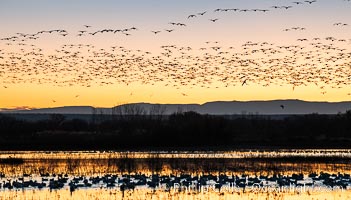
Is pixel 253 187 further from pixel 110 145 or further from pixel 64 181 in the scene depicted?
pixel 110 145

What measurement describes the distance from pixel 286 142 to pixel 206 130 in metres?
8.23

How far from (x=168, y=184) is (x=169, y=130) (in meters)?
40.9

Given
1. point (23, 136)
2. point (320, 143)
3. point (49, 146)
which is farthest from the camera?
point (23, 136)

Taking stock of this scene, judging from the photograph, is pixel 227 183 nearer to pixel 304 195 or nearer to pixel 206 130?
pixel 304 195

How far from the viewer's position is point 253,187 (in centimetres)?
2836

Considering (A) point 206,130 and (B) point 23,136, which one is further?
(B) point 23,136

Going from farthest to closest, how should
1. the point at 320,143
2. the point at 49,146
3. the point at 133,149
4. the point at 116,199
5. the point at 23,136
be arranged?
the point at 23,136 → the point at 320,143 → the point at 49,146 → the point at 133,149 → the point at 116,199

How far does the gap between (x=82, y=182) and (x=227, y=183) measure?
202 inches

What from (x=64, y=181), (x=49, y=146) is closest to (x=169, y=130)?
(x=49, y=146)

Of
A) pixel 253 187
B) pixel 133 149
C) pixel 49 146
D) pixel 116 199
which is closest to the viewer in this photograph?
pixel 116 199

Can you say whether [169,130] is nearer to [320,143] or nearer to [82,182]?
[320,143]

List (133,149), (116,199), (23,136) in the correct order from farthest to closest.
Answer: (23,136) → (133,149) → (116,199)

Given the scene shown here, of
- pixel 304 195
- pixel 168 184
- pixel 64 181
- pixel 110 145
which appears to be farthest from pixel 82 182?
pixel 110 145

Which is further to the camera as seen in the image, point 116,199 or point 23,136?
point 23,136
